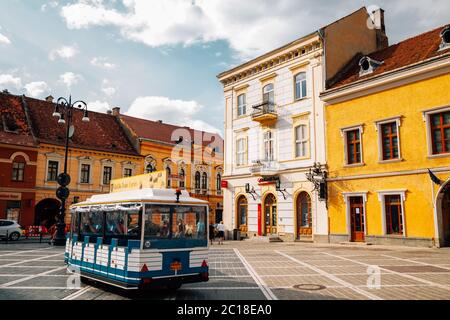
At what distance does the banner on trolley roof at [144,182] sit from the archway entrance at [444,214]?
13844 mm

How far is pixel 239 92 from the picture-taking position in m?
31.0

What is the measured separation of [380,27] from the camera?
28562mm

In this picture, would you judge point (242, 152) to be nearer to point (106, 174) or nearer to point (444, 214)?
point (444, 214)

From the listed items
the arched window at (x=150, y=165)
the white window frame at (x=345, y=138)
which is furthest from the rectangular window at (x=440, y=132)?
the arched window at (x=150, y=165)

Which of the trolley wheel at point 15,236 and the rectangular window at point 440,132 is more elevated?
the rectangular window at point 440,132

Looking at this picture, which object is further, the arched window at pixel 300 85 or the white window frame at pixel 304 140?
the arched window at pixel 300 85

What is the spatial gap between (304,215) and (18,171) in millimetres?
24378

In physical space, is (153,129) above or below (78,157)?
above

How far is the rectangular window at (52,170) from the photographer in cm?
3500

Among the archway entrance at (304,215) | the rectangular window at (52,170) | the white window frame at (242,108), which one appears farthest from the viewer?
the rectangular window at (52,170)

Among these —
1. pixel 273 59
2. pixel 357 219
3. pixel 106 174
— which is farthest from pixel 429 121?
pixel 106 174

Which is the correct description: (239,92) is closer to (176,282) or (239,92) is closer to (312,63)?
(312,63)

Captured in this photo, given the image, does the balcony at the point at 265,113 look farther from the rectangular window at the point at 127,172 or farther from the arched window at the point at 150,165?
the arched window at the point at 150,165
